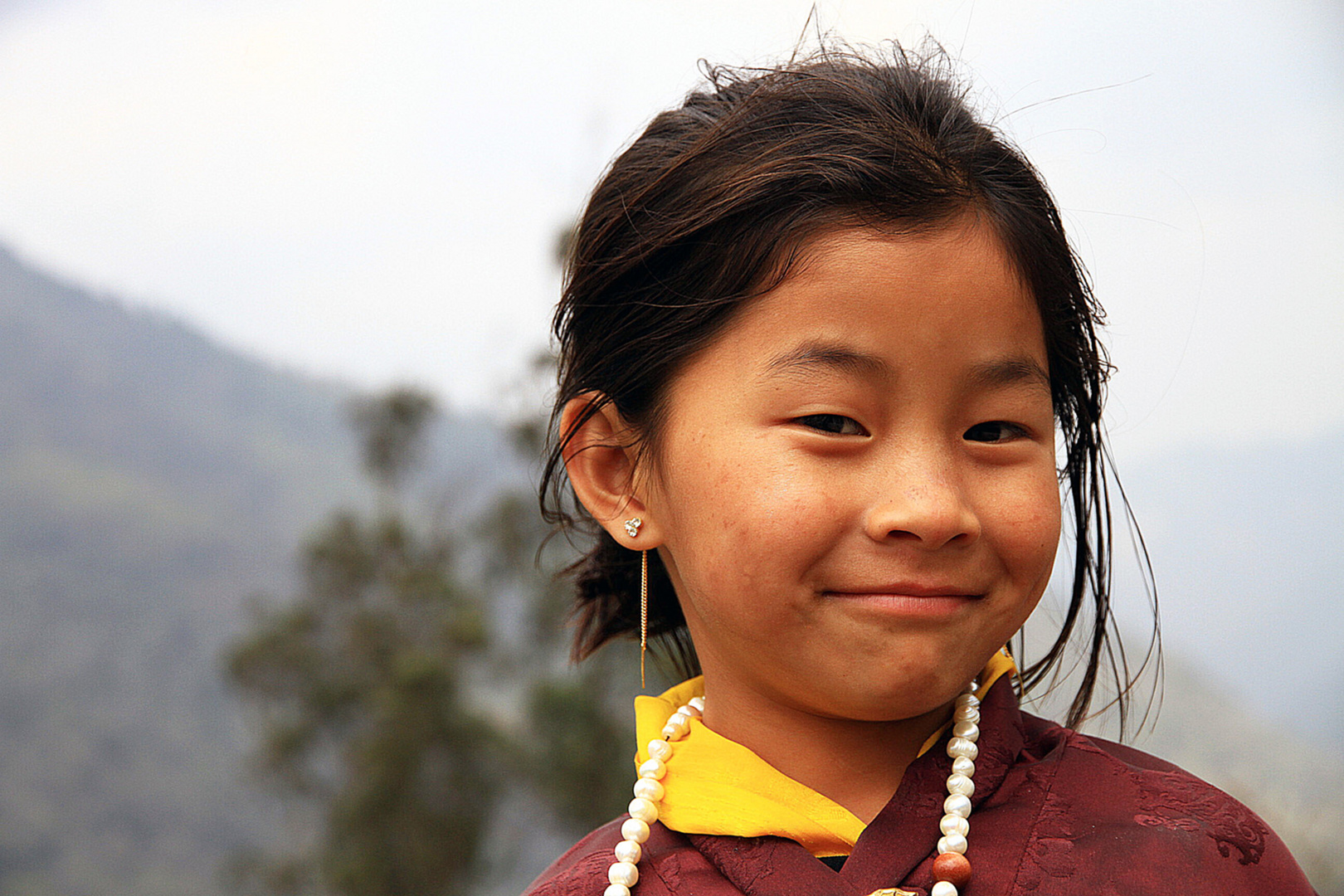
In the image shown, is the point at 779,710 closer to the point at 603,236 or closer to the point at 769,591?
the point at 769,591

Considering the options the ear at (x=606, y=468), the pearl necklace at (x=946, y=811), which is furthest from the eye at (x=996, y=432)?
the ear at (x=606, y=468)

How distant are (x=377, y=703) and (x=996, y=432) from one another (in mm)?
3322

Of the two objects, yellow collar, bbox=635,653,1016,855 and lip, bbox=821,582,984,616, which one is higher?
lip, bbox=821,582,984,616

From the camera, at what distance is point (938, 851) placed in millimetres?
1143

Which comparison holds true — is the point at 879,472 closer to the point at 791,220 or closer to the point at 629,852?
the point at 791,220

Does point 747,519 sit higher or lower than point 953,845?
higher

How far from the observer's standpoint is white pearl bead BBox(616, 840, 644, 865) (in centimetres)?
121

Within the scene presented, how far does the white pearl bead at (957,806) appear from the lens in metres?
1.17

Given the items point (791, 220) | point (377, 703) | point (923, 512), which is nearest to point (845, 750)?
point (923, 512)

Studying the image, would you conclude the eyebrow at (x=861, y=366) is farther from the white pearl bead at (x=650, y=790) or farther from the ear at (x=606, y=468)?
the white pearl bead at (x=650, y=790)

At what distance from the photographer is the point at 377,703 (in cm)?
406

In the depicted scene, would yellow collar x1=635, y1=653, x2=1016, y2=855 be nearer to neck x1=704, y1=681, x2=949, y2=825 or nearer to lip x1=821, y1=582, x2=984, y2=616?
neck x1=704, y1=681, x2=949, y2=825

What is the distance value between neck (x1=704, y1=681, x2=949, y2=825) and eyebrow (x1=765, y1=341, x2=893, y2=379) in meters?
0.40

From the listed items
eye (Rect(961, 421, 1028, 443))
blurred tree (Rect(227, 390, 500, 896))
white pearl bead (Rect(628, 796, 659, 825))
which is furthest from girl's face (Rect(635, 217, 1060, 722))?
blurred tree (Rect(227, 390, 500, 896))
